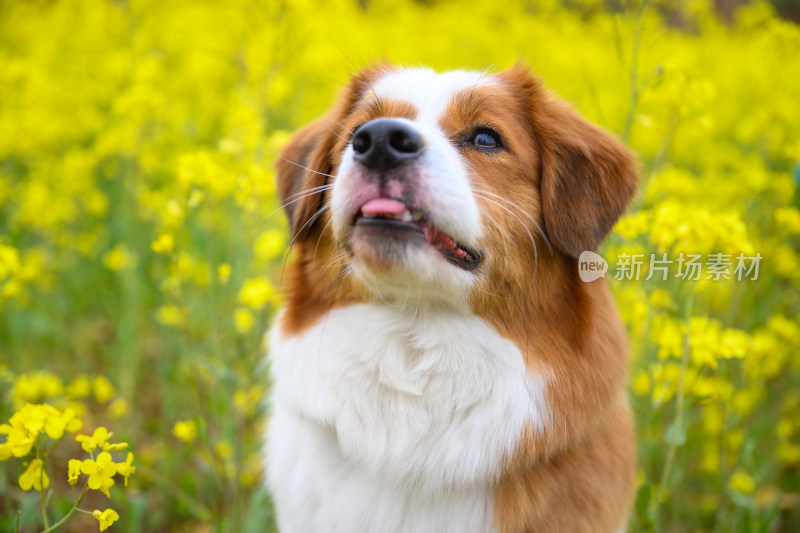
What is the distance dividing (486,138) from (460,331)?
2.17 feet

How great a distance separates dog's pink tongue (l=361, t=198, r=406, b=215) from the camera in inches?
70.7

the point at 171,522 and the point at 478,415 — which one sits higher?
the point at 478,415

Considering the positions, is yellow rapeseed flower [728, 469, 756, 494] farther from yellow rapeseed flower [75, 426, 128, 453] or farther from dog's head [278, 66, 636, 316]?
yellow rapeseed flower [75, 426, 128, 453]

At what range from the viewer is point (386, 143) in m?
1.73

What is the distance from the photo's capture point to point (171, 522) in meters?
3.11

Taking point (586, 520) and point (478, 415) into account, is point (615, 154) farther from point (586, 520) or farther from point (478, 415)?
point (586, 520)

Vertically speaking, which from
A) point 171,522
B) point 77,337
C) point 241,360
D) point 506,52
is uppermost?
point 506,52

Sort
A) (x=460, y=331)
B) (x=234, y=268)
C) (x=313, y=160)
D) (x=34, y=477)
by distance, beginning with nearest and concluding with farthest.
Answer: (x=34, y=477) → (x=460, y=331) → (x=313, y=160) → (x=234, y=268)

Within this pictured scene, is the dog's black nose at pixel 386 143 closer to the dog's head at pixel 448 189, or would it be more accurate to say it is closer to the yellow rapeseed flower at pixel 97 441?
the dog's head at pixel 448 189

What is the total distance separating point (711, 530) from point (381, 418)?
2.30 m

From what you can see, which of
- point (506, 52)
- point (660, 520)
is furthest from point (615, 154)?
point (506, 52)

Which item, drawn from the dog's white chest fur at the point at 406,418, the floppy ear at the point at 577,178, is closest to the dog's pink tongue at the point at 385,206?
the dog's white chest fur at the point at 406,418

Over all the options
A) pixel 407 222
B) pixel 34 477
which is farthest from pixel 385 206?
pixel 34 477

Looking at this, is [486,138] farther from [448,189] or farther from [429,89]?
[448,189]
